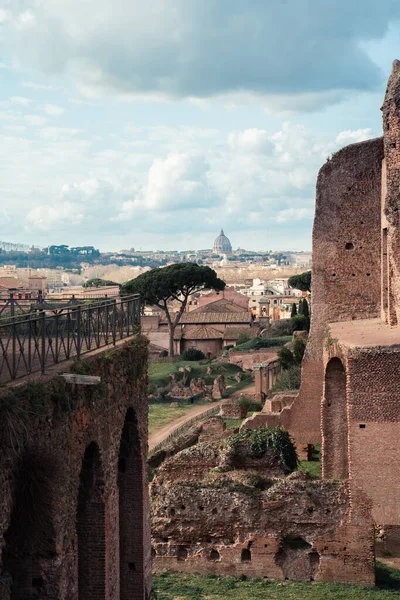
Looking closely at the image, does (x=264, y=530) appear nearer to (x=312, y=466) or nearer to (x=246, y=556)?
(x=246, y=556)

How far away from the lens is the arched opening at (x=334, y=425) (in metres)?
20.2

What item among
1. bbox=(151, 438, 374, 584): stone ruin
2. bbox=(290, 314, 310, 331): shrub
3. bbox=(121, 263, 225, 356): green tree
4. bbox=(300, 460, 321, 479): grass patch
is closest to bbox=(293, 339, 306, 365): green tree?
bbox=(300, 460, 321, 479): grass patch

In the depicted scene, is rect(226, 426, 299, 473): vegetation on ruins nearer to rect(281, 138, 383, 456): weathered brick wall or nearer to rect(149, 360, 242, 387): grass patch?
rect(281, 138, 383, 456): weathered brick wall

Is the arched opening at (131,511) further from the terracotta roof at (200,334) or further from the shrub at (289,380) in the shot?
the terracotta roof at (200,334)

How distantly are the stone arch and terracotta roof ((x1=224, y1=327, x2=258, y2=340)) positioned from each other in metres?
51.5

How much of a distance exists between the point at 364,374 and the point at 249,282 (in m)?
140

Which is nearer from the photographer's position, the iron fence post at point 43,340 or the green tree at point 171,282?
the iron fence post at point 43,340

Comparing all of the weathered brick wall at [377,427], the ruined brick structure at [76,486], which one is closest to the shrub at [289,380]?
the weathered brick wall at [377,427]

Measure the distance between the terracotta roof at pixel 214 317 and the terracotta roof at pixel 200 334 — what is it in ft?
4.84

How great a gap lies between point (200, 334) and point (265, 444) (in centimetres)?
4238

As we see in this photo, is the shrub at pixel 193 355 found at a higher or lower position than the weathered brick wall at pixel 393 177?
lower

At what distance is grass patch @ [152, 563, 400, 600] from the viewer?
47.2ft

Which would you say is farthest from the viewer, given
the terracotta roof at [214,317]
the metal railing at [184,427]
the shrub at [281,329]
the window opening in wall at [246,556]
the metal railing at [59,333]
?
the terracotta roof at [214,317]

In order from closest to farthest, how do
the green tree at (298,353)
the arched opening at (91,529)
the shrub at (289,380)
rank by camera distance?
the arched opening at (91,529)
the shrub at (289,380)
the green tree at (298,353)
